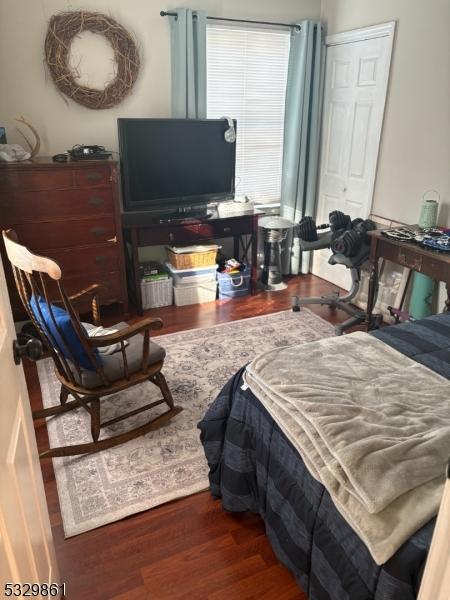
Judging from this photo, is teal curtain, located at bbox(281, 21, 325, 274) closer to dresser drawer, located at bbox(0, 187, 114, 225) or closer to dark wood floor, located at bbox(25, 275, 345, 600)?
dresser drawer, located at bbox(0, 187, 114, 225)

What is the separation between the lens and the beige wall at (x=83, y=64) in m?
3.09

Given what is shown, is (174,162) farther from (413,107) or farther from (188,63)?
(413,107)

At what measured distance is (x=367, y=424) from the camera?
1.36m

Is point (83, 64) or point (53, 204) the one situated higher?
point (83, 64)

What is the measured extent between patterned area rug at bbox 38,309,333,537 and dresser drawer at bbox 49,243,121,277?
666 millimetres

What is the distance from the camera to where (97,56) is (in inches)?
131

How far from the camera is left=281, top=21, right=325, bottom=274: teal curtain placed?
3846 mm

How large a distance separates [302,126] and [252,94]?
0.52 meters

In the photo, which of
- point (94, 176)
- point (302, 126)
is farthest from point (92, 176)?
point (302, 126)

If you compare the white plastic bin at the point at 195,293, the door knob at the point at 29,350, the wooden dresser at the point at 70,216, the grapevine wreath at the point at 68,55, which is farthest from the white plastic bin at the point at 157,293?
the door knob at the point at 29,350

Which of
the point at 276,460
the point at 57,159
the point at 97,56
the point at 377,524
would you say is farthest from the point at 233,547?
the point at 97,56

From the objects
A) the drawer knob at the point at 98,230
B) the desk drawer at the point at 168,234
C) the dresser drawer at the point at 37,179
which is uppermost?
the dresser drawer at the point at 37,179

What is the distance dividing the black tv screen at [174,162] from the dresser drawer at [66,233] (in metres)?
0.38

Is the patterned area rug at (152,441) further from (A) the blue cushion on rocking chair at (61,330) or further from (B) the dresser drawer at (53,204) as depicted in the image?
(B) the dresser drawer at (53,204)
